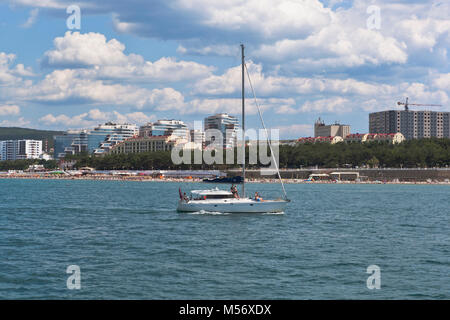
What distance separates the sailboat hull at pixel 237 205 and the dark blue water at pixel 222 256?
2.11ft

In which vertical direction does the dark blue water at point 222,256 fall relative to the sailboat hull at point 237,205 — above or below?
below

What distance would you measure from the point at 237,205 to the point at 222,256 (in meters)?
17.8

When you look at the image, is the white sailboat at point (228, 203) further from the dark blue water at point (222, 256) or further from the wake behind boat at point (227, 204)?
the dark blue water at point (222, 256)

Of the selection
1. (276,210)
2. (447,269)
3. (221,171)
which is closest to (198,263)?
(447,269)

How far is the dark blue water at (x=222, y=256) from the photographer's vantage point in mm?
20781

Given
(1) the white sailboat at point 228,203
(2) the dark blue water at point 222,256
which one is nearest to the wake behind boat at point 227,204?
(1) the white sailboat at point 228,203

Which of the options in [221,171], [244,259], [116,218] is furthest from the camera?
[221,171]

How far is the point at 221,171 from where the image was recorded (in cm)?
19762

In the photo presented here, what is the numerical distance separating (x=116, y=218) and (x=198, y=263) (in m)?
22.2

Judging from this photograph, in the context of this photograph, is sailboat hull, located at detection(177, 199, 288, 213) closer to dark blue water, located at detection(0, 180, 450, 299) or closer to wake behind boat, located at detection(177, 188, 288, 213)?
wake behind boat, located at detection(177, 188, 288, 213)

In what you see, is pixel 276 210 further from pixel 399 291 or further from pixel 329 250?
pixel 399 291

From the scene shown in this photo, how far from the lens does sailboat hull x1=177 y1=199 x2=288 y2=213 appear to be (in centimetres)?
4538

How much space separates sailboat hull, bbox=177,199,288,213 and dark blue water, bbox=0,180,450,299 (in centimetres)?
64
